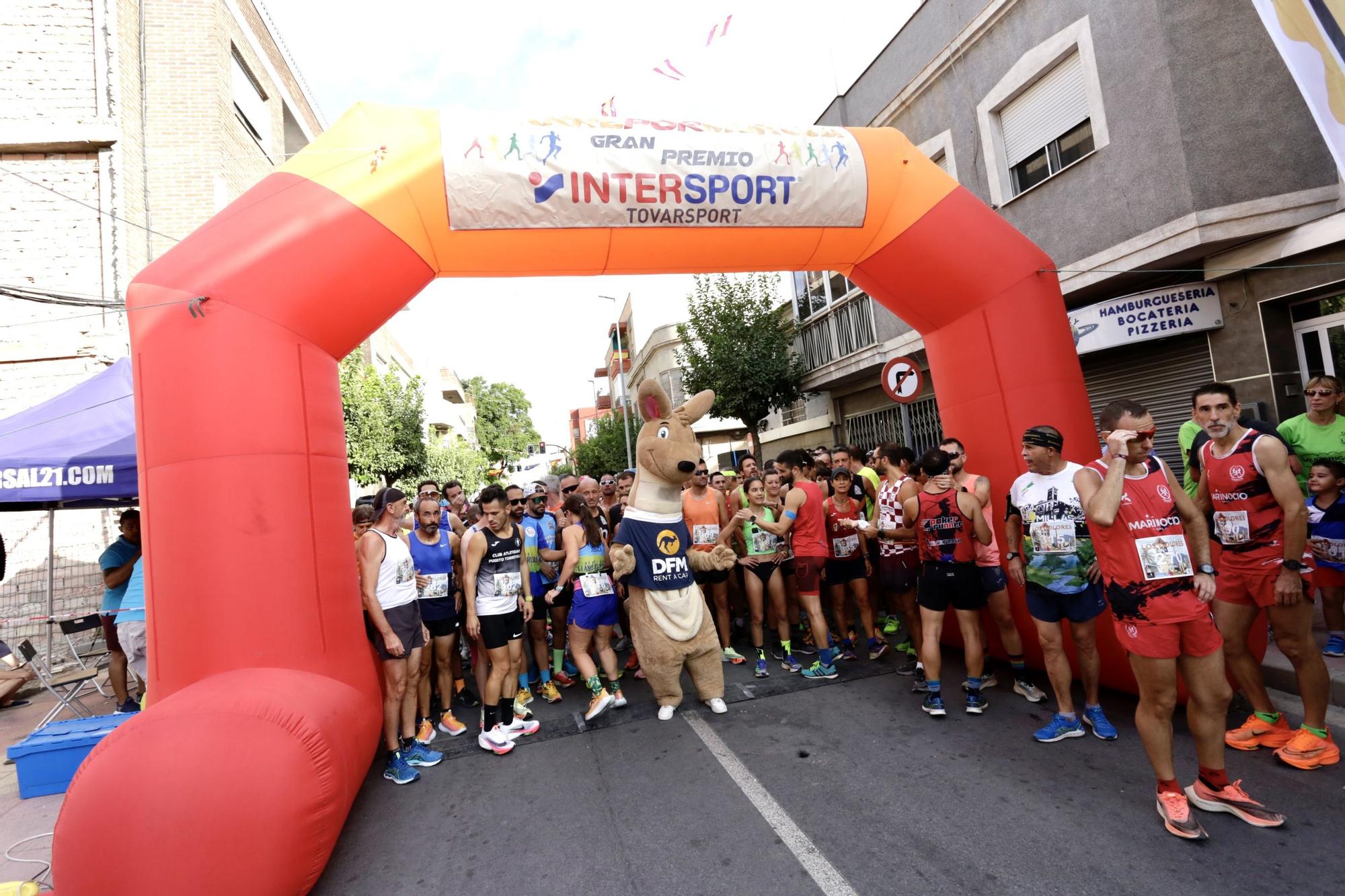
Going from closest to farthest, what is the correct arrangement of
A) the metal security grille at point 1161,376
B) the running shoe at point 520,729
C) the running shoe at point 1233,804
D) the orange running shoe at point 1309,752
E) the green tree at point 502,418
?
1. the running shoe at point 1233,804
2. the orange running shoe at point 1309,752
3. the running shoe at point 520,729
4. the metal security grille at point 1161,376
5. the green tree at point 502,418

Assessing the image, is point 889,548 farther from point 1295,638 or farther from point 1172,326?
point 1172,326

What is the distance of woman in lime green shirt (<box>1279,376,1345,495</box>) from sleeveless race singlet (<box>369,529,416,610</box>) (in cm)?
604

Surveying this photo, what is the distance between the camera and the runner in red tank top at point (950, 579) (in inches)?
182

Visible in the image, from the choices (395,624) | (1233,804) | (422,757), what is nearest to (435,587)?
(395,624)

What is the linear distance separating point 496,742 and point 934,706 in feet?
9.97

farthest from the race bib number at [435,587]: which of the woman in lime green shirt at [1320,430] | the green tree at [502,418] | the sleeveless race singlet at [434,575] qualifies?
the green tree at [502,418]

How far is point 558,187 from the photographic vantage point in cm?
463

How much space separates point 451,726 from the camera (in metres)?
5.23

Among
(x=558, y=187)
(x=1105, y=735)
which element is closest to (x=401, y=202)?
(x=558, y=187)

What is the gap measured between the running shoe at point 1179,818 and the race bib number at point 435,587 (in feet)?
15.0

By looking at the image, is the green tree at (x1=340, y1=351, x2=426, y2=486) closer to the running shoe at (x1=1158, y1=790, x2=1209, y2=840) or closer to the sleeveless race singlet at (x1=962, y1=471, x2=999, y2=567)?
the sleeveless race singlet at (x1=962, y1=471, x2=999, y2=567)

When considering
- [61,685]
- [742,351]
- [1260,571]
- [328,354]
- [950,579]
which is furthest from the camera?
[742,351]

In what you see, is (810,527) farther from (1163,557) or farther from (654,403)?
(1163,557)

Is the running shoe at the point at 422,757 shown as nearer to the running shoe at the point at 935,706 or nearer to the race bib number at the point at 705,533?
the race bib number at the point at 705,533
